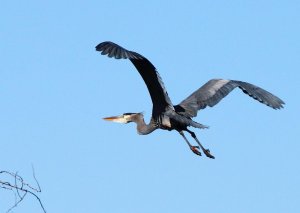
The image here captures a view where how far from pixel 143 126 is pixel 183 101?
0.74 m

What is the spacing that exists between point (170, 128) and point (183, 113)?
0.97 feet

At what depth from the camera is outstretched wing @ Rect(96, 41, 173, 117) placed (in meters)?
8.46

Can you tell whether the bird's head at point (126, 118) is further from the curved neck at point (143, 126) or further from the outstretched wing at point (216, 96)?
the outstretched wing at point (216, 96)

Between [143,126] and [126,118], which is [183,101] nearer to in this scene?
[143,126]

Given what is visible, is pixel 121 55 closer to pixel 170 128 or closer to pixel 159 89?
pixel 159 89

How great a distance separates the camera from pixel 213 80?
11.4m

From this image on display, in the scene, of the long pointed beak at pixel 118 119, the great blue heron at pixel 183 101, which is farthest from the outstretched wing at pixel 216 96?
the long pointed beak at pixel 118 119

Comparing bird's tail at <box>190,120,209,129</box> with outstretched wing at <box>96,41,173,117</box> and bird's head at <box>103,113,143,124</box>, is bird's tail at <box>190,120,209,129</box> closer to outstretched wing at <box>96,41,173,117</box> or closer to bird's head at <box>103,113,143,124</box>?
outstretched wing at <box>96,41,173,117</box>

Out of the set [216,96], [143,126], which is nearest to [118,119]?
[143,126]

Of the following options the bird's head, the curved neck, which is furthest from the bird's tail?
the bird's head

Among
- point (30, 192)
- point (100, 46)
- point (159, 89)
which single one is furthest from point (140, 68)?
point (30, 192)

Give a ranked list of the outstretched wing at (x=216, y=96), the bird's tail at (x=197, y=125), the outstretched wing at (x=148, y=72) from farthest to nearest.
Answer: the outstretched wing at (x=216, y=96) → the bird's tail at (x=197, y=125) → the outstretched wing at (x=148, y=72)

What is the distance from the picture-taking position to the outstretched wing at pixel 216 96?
1068 cm

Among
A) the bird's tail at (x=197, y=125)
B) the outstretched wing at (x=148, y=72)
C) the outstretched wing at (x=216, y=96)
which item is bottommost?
the bird's tail at (x=197, y=125)
